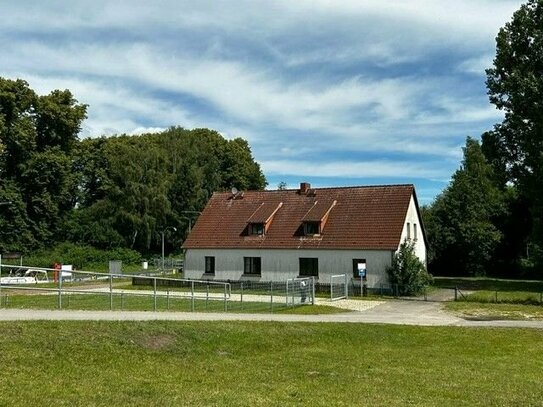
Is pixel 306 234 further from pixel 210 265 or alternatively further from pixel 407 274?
pixel 210 265

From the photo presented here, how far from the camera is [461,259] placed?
218 feet

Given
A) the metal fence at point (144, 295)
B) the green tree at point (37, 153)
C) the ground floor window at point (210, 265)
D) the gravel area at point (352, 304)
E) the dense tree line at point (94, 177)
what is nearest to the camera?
the metal fence at point (144, 295)

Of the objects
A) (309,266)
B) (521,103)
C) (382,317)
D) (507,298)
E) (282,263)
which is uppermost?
(521,103)

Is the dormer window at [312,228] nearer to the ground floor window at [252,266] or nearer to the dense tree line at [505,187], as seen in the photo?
the ground floor window at [252,266]

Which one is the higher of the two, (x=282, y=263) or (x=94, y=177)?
(x=94, y=177)

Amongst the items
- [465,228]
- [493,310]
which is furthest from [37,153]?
[493,310]

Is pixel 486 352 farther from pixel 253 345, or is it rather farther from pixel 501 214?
pixel 501 214

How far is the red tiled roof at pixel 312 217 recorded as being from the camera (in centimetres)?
4178

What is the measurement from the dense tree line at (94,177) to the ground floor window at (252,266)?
93.5 ft

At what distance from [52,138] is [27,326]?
58.8 meters

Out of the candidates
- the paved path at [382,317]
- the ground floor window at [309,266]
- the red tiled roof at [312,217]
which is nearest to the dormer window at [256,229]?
the red tiled roof at [312,217]

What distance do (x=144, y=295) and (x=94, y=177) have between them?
2197 inches

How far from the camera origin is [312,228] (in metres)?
44.2

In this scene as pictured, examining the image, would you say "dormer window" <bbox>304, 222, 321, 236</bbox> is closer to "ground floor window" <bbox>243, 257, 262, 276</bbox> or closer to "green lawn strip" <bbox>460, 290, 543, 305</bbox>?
"ground floor window" <bbox>243, 257, 262, 276</bbox>
